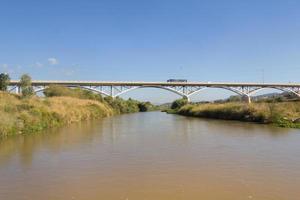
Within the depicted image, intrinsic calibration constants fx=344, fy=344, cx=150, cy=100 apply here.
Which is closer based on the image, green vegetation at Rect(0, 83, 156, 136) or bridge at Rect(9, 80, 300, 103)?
green vegetation at Rect(0, 83, 156, 136)

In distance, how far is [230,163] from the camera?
40.8ft

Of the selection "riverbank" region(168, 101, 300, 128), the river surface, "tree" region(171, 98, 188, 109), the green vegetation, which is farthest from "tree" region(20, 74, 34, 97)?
"tree" region(171, 98, 188, 109)

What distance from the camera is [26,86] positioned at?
3950cm

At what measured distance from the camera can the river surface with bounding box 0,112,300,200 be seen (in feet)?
28.7

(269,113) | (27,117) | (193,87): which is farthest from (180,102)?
(27,117)

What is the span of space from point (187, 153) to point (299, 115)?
64.7 ft

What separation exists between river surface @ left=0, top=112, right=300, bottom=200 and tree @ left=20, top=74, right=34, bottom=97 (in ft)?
67.3

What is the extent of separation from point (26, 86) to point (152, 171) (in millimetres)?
31889

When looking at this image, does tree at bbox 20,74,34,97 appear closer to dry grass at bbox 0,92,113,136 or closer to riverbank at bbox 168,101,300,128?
dry grass at bbox 0,92,113,136

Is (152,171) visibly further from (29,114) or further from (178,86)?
(178,86)

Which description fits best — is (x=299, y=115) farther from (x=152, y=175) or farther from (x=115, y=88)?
(x=115, y=88)

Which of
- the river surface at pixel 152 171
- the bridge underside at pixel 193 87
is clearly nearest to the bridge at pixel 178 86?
the bridge underside at pixel 193 87

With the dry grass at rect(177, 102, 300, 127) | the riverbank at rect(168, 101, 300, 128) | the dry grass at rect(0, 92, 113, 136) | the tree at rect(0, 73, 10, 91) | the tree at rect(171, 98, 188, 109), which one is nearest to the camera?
the dry grass at rect(0, 92, 113, 136)

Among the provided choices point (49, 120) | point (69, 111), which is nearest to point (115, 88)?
point (69, 111)
